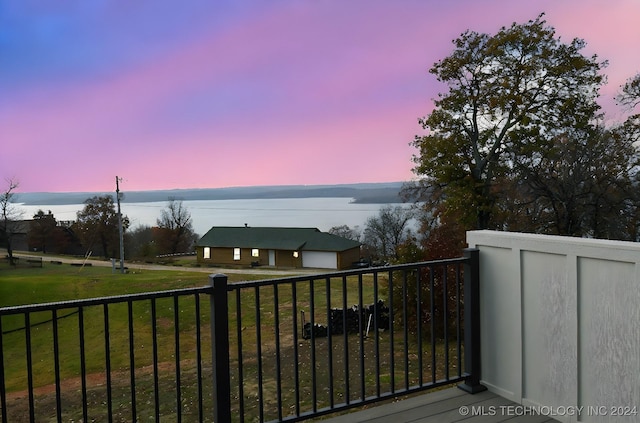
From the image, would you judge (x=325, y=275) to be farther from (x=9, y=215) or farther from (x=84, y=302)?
(x=9, y=215)

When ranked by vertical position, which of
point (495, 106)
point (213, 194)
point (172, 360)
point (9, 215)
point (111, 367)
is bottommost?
point (172, 360)

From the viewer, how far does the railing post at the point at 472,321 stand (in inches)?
107

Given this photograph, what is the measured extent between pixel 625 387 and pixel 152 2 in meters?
15.2

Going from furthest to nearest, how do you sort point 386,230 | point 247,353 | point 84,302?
point 386,230
point 247,353
point 84,302

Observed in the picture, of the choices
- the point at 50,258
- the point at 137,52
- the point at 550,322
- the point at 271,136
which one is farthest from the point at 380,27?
the point at 50,258

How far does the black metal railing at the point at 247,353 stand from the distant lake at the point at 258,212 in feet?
80.4

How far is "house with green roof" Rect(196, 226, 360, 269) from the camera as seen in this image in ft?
113

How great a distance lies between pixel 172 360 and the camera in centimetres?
1174

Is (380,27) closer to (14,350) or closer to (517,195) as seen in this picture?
(517,195)

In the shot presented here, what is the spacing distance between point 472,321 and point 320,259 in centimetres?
3175

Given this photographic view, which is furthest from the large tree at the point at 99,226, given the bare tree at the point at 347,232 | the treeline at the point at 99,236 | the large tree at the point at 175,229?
the bare tree at the point at 347,232

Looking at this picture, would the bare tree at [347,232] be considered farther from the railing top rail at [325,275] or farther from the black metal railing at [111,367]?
the railing top rail at [325,275]

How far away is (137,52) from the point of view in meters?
15.9

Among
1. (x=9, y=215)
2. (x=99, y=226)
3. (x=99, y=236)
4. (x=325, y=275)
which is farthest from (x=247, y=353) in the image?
(x=99, y=236)
